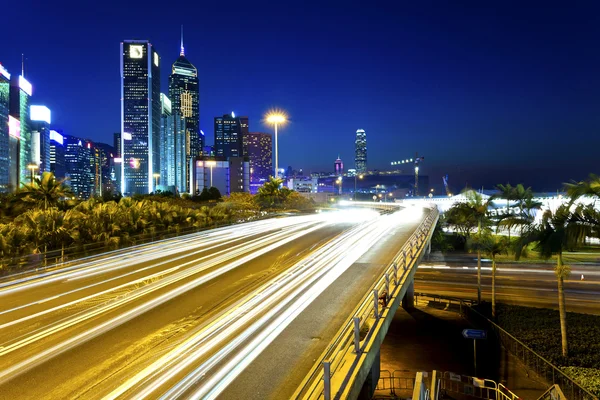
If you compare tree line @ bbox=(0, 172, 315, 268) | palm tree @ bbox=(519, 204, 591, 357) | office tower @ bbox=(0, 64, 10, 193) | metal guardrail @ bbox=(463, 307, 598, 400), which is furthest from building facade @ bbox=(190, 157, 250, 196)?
palm tree @ bbox=(519, 204, 591, 357)

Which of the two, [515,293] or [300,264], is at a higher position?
[300,264]

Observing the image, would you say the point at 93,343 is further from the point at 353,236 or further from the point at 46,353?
the point at 353,236

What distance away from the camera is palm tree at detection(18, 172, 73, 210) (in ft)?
87.5

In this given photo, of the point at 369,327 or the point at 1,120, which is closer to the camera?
the point at 369,327

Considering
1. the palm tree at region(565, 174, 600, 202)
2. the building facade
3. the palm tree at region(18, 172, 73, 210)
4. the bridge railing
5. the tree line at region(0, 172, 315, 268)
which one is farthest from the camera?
the building facade

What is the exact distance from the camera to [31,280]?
14.3m

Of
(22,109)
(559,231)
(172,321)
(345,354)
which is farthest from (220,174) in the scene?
(345,354)

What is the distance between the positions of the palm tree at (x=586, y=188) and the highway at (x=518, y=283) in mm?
13517

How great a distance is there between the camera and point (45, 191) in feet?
87.8

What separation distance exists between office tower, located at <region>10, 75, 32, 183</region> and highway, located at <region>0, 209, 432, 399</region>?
183 meters

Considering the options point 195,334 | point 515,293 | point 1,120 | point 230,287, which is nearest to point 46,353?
point 195,334

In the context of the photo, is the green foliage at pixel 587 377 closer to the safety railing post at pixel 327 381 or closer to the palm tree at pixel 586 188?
the palm tree at pixel 586 188

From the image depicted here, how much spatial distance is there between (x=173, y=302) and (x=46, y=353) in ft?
11.5

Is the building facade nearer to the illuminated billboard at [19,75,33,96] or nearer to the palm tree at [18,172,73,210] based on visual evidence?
the palm tree at [18,172,73,210]
